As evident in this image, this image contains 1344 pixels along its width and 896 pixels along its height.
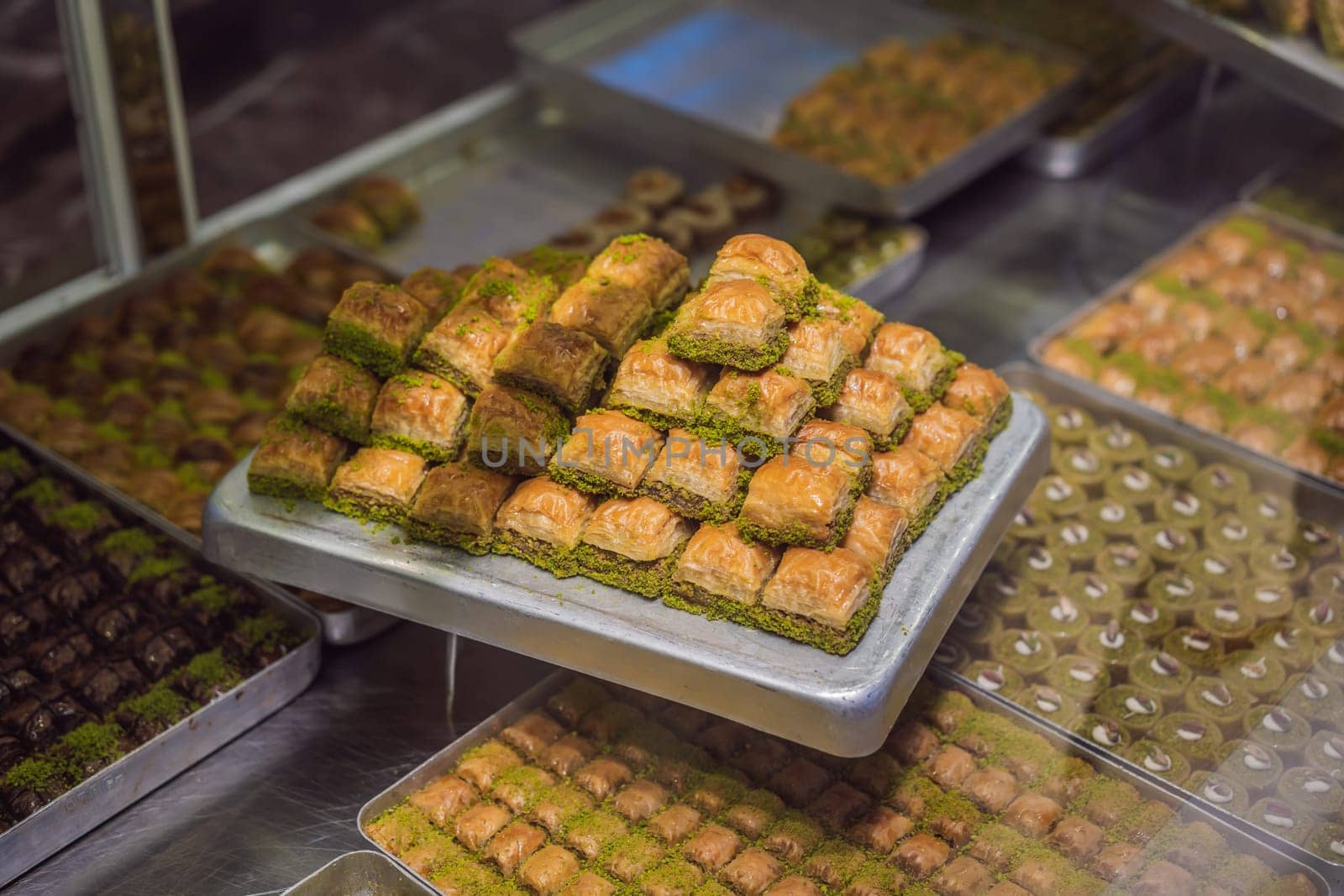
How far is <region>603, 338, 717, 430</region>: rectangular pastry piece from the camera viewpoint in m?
3.59

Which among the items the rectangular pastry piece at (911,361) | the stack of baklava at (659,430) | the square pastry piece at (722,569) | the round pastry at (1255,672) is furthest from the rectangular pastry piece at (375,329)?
the round pastry at (1255,672)

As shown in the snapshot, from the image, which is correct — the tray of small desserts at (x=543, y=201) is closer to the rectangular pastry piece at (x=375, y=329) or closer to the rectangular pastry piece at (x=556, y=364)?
the rectangular pastry piece at (x=375, y=329)

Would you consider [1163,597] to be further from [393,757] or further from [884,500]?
[393,757]

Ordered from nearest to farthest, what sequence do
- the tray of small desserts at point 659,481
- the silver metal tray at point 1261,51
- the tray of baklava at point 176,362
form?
the tray of small desserts at point 659,481
the tray of baklava at point 176,362
the silver metal tray at point 1261,51

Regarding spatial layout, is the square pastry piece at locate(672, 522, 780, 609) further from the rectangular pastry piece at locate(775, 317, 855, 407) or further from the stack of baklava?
the rectangular pastry piece at locate(775, 317, 855, 407)

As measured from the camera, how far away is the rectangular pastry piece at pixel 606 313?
3723mm

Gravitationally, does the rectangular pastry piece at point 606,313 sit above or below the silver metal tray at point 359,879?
above

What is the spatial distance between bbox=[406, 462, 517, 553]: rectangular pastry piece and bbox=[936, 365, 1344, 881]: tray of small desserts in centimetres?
162

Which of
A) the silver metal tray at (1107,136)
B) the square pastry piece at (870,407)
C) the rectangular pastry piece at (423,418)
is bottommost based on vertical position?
the silver metal tray at (1107,136)

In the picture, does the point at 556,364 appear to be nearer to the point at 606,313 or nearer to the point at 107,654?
the point at 606,313

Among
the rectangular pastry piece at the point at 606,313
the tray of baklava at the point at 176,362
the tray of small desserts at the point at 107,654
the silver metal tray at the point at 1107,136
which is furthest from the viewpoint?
the silver metal tray at the point at 1107,136

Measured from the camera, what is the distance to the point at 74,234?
757cm

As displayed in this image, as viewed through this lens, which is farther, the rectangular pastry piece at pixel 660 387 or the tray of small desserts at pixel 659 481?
the rectangular pastry piece at pixel 660 387

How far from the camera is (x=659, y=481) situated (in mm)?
3566
